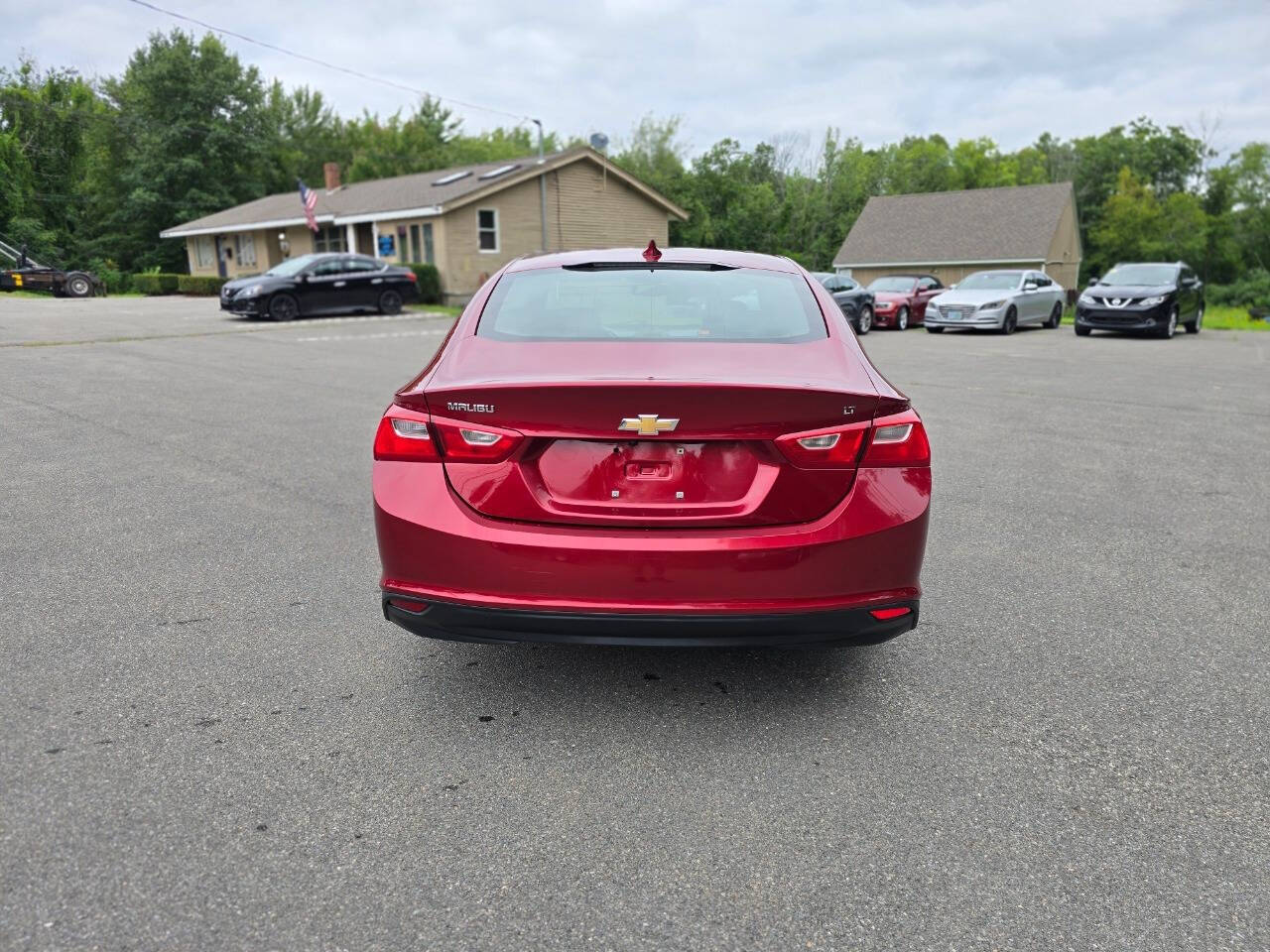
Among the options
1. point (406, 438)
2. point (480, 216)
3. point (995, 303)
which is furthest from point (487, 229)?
point (406, 438)

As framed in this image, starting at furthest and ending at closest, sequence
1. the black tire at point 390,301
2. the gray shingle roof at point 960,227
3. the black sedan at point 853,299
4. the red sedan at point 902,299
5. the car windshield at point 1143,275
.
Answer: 1. the gray shingle roof at point 960,227
2. the black tire at point 390,301
3. the red sedan at point 902,299
4. the black sedan at point 853,299
5. the car windshield at point 1143,275

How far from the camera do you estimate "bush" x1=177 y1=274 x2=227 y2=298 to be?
40.2 metres

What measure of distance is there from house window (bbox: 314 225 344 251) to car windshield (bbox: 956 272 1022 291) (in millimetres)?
23347

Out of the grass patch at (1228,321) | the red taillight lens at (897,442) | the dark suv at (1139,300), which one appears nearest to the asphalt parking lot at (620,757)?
the red taillight lens at (897,442)

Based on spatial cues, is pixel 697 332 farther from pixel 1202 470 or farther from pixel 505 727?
pixel 1202 470

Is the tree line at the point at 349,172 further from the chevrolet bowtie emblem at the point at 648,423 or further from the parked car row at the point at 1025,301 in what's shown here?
the chevrolet bowtie emblem at the point at 648,423

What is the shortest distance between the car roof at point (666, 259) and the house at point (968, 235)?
135 feet

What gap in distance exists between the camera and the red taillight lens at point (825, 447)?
2957 millimetres

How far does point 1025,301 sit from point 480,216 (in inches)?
675

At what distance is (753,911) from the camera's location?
2.32 m

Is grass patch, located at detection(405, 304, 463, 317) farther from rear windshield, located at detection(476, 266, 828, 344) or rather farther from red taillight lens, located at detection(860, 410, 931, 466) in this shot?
red taillight lens, located at detection(860, 410, 931, 466)

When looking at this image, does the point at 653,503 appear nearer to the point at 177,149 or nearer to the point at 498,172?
the point at 498,172

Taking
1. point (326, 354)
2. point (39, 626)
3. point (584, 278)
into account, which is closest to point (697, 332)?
point (584, 278)

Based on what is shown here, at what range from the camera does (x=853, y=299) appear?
23.3 meters
